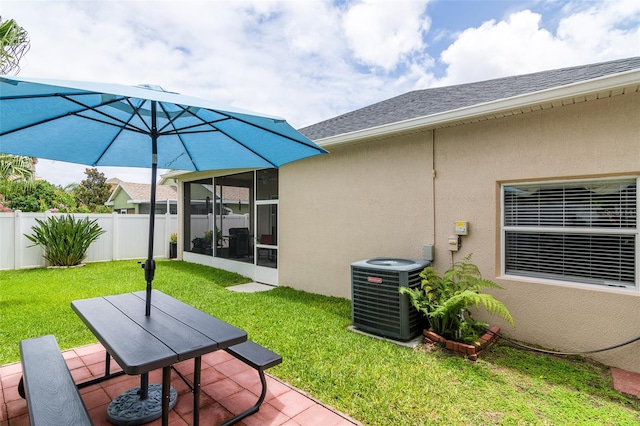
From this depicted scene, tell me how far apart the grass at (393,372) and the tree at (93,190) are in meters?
35.8

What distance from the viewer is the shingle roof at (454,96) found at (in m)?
4.52

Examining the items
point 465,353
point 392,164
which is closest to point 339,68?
point 392,164

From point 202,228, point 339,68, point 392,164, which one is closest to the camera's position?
point 392,164

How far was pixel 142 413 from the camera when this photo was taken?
2.58m

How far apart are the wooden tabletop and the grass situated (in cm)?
122

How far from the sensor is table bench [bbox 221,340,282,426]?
8.38ft

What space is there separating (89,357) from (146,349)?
93.1 inches

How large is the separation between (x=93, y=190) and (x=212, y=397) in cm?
4178

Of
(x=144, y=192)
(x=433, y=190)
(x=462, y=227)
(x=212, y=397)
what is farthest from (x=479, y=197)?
(x=144, y=192)

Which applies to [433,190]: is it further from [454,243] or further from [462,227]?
[454,243]

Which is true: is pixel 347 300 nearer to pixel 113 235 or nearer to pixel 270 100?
pixel 270 100

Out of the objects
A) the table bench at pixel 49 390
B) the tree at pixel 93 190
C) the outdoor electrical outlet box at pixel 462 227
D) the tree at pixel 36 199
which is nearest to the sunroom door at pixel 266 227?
the outdoor electrical outlet box at pixel 462 227

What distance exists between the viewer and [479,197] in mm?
4477

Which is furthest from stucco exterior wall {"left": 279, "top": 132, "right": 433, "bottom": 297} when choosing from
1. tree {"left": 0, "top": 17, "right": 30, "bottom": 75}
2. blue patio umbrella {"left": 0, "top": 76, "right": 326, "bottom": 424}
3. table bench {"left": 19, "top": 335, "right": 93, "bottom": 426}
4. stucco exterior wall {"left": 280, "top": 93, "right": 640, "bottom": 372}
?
tree {"left": 0, "top": 17, "right": 30, "bottom": 75}
